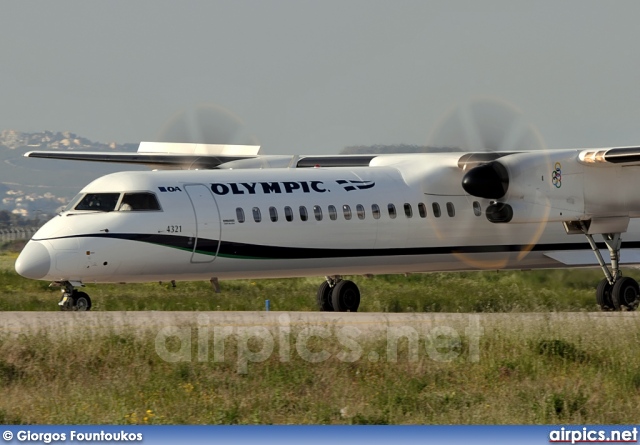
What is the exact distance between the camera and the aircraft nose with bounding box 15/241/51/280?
22.9m

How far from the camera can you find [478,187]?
85.9 feet

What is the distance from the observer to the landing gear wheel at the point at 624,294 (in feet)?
90.2

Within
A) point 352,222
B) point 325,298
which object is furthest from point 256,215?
point 325,298

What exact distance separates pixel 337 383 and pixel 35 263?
28.4 feet

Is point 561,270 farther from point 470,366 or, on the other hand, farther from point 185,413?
point 185,413

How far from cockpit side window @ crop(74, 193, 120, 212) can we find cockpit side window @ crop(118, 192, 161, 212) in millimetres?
196

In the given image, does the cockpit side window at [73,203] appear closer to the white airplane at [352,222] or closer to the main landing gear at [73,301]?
the white airplane at [352,222]

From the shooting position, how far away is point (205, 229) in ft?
79.3

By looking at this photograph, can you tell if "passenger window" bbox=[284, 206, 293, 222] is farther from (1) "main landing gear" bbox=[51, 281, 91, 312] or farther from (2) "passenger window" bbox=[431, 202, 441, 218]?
(1) "main landing gear" bbox=[51, 281, 91, 312]

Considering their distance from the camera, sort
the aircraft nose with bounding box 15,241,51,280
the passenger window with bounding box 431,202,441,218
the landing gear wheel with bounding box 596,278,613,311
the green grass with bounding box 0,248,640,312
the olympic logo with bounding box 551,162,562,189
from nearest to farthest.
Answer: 1. the aircraft nose with bounding box 15,241,51,280
2. the olympic logo with bounding box 551,162,562,189
3. the passenger window with bounding box 431,202,441,218
4. the landing gear wheel with bounding box 596,278,613,311
5. the green grass with bounding box 0,248,640,312

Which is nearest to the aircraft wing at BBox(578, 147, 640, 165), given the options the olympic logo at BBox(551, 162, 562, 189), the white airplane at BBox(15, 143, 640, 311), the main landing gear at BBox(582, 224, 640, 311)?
the white airplane at BBox(15, 143, 640, 311)

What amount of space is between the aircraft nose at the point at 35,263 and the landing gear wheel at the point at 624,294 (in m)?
12.6

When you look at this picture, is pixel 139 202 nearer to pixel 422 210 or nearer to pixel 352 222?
pixel 352 222

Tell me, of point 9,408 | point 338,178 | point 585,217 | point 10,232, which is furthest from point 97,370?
point 10,232
